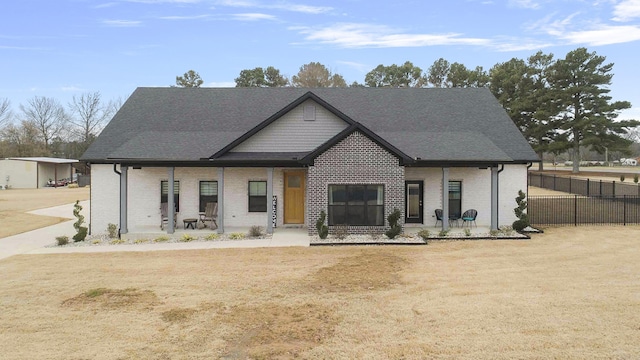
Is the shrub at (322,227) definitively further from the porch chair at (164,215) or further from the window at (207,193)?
the porch chair at (164,215)

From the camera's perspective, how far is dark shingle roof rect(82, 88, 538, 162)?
19219mm

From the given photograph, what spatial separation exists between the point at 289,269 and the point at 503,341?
652cm

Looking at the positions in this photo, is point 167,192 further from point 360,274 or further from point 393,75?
point 393,75

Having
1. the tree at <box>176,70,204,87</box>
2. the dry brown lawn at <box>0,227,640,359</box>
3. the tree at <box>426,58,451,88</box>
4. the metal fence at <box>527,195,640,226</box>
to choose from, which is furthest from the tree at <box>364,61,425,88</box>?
the dry brown lawn at <box>0,227,640,359</box>

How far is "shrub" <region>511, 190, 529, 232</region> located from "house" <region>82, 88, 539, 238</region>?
0.82 metres

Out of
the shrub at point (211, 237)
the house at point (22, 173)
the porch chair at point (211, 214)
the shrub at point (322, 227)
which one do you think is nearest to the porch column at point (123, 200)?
the porch chair at point (211, 214)

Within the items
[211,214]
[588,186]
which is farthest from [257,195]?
[588,186]

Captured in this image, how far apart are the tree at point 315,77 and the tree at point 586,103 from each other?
31670 millimetres

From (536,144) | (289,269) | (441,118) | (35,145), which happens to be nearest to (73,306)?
(289,269)

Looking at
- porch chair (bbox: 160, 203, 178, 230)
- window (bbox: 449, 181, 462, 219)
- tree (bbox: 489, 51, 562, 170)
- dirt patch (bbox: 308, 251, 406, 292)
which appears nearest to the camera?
dirt patch (bbox: 308, 251, 406, 292)

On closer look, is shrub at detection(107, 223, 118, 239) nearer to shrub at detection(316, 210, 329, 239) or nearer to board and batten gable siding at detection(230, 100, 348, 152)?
board and batten gable siding at detection(230, 100, 348, 152)

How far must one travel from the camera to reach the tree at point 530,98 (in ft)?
181

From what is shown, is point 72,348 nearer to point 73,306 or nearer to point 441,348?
point 73,306

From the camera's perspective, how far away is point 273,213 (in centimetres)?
1888
